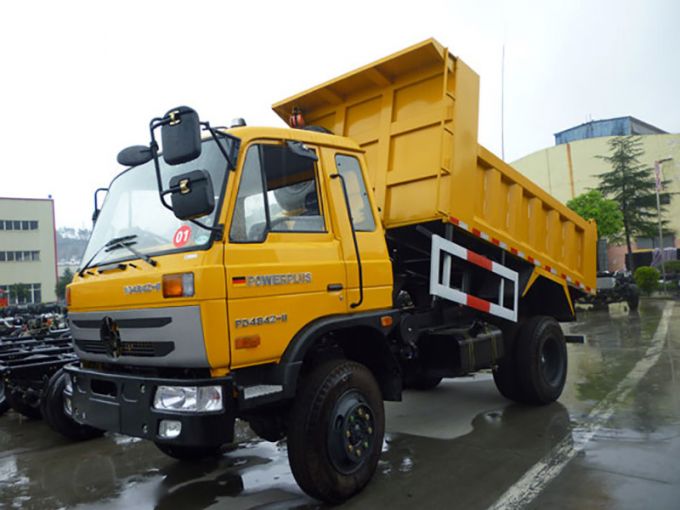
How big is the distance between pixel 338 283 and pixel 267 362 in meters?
0.80

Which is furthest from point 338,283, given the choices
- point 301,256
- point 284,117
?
point 284,117

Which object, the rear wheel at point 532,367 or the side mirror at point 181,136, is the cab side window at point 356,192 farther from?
the rear wheel at point 532,367

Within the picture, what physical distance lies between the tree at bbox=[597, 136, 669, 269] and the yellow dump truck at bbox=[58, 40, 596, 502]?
1487 inches

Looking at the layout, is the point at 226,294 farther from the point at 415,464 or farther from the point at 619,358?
the point at 619,358

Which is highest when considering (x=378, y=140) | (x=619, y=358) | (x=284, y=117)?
(x=284, y=117)

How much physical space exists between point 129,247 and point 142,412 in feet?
3.70

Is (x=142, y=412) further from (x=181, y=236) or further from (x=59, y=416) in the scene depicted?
(x=59, y=416)

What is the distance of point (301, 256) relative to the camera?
3.91m

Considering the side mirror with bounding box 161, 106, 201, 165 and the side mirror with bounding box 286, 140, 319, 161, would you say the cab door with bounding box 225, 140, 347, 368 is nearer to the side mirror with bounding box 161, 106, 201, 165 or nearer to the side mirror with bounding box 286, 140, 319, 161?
the side mirror with bounding box 286, 140, 319, 161

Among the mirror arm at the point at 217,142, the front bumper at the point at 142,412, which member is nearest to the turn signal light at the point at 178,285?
the front bumper at the point at 142,412

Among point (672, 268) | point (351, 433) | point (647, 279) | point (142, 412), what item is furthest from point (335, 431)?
point (672, 268)

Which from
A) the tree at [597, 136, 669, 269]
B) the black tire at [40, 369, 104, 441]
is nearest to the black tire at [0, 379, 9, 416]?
the black tire at [40, 369, 104, 441]

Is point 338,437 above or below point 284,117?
below

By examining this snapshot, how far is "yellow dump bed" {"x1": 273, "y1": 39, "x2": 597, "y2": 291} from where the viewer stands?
5121 millimetres
